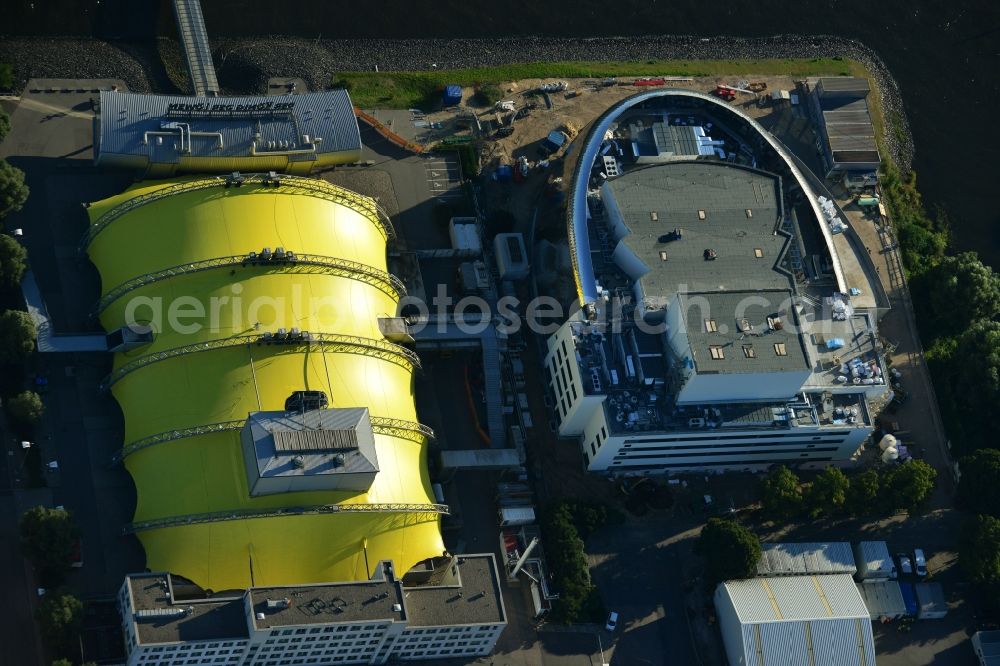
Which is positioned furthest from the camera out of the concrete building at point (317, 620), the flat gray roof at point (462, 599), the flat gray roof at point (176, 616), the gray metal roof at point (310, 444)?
the flat gray roof at point (462, 599)

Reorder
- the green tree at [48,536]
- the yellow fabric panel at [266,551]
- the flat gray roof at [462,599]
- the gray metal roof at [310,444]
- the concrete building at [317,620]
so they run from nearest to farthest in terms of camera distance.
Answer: the concrete building at [317,620], the green tree at [48,536], the gray metal roof at [310,444], the flat gray roof at [462,599], the yellow fabric panel at [266,551]

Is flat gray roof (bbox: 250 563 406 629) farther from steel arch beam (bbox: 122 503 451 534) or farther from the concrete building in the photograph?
steel arch beam (bbox: 122 503 451 534)

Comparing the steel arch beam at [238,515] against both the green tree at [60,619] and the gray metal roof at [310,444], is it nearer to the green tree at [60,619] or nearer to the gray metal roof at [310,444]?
the gray metal roof at [310,444]

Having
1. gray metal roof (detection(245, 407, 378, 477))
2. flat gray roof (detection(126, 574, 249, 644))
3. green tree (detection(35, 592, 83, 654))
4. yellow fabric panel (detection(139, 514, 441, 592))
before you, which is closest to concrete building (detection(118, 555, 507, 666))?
flat gray roof (detection(126, 574, 249, 644))

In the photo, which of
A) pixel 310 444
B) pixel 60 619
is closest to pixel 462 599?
pixel 310 444

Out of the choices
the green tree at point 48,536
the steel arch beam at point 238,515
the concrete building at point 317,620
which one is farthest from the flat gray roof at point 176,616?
the green tree at point 48,536

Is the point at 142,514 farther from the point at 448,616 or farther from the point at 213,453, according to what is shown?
the point at 448,616
